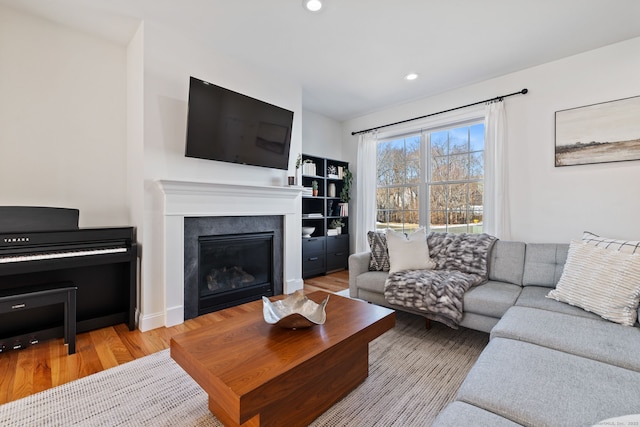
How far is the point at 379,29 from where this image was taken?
252 centimetres

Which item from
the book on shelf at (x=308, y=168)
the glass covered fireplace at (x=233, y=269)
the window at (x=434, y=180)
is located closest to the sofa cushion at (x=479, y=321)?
the window at (x=434, y=180)

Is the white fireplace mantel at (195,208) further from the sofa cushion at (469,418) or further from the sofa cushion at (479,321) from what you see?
the sofa cushion at (469,418)

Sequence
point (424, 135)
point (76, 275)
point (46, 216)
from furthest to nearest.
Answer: point (424, 135) → point (76, 275) → point (46, 216)

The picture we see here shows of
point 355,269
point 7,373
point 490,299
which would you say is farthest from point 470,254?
point 7,373

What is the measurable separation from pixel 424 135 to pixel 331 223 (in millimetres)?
1920

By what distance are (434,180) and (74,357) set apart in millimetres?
4183

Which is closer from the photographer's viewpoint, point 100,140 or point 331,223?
point 100,140

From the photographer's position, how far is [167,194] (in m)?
2.54

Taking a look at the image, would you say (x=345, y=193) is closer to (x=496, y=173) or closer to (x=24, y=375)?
(x=496, y=173)

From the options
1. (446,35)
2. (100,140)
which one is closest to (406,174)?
(446,35)

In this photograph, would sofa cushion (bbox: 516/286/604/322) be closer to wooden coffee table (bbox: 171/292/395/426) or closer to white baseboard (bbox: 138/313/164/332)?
wooden coffee table (bbox: 171/292/395/426)

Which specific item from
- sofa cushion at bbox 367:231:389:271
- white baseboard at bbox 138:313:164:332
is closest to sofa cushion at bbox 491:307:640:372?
sofa cushion at bbox 367:231:389:271

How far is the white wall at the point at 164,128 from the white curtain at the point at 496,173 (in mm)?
2951

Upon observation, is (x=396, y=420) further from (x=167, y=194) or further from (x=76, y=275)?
(x=76, y=275)
